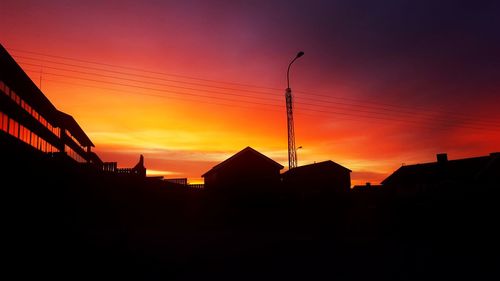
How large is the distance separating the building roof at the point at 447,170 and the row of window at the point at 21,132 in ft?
151

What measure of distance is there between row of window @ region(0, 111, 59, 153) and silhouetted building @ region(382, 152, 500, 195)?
3531 cm

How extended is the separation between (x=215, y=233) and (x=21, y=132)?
394 inches

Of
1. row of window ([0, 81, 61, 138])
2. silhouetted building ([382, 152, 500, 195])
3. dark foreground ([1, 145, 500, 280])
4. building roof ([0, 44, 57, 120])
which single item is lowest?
dark foreground ([1, 145, 500, 280])

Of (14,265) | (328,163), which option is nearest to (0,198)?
(14,265)

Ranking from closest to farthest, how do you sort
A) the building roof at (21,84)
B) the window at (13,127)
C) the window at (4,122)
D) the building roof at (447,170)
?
the window at (4,122), the building roof at (21,84), the window at (13,127), the building roof at (447,170)

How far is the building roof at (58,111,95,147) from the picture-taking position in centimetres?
2513

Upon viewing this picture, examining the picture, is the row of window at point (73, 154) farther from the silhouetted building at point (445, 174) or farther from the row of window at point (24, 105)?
the silhouetted building at point (445, 174)

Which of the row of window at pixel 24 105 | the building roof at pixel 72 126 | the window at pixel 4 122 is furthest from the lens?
the building roof at pixel 72 126

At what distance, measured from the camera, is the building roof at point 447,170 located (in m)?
46.1

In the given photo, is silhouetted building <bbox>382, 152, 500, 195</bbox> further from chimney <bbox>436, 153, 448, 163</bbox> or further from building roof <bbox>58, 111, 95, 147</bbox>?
building roof <bbox>58, 111, 95, 147</bbox>

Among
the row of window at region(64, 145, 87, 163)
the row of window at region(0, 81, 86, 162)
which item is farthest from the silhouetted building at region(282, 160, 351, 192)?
the row of window at region(0, 81, 86, 162)

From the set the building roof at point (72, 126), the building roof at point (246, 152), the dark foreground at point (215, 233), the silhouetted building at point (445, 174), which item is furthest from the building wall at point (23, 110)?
the silhouetted building at point (445, 174)

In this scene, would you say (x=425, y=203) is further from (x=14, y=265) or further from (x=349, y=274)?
(x=14, y=265)

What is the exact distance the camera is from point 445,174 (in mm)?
50594
